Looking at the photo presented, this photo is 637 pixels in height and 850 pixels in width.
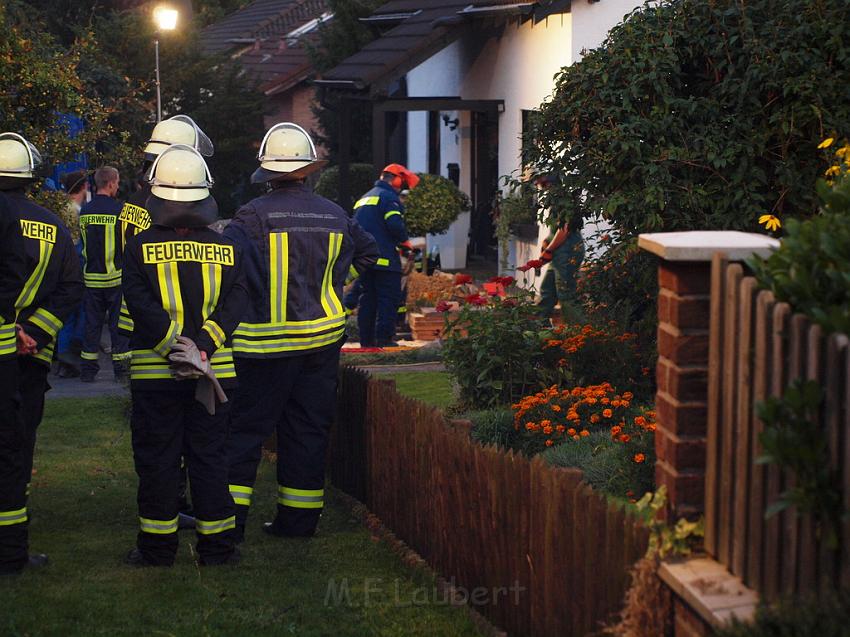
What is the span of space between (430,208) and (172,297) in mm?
12357

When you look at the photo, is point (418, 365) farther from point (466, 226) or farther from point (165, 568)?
point (466, 226)

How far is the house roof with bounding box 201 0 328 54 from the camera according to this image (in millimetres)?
38875

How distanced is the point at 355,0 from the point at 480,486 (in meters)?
19.0

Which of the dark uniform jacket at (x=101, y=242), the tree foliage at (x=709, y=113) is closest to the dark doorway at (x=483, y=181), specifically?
the dark uniform jacket at (x=101, y=242)

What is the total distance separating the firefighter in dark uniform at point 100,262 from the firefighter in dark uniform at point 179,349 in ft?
16.8

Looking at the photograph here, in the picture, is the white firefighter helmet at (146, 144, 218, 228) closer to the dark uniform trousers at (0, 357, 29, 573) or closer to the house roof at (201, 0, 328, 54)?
the dark uniform trousers at (0, 357, 29, 573)

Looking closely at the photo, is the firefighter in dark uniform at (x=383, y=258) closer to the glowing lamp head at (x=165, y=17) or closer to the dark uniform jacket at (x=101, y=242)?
the dark uniform jacket at (x=101, y=242)

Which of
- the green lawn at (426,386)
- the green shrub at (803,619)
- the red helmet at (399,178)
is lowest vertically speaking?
the green lawn at (426,386)

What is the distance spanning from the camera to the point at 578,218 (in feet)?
28.2

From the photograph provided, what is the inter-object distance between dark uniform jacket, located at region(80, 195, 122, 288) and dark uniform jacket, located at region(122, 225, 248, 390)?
5222 millimetres

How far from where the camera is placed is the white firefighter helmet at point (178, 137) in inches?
305

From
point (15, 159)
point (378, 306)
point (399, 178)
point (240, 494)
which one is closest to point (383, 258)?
point (378, 306)

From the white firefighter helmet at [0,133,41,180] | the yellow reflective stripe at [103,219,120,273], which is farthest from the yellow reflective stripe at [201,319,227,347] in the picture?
the yellow reflective stripe at [103,219,120,273]

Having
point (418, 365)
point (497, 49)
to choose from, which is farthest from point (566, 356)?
point (497, 49)
